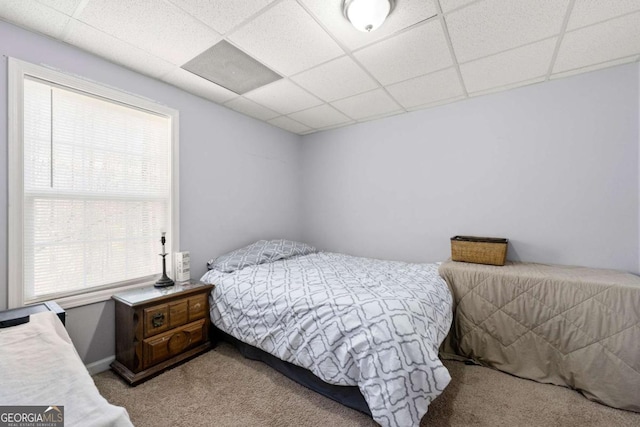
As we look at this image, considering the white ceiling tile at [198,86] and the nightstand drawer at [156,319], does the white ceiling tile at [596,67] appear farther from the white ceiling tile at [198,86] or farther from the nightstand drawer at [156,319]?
the nightstand drawer at [156,319]

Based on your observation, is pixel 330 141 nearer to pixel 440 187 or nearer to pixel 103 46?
pixel 440 187

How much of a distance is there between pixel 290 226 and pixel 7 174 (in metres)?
2.74

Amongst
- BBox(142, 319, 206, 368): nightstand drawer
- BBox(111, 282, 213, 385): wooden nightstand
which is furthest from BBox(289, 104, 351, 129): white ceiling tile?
BBox(142, 319, 206, 368): nightstand drawer

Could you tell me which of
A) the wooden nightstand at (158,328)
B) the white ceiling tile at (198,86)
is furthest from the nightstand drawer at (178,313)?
the white ceiling tile at (198,86)

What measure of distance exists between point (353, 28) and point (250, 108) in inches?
66.1

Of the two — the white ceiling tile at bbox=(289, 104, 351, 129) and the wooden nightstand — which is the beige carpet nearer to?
the wooden nightstand

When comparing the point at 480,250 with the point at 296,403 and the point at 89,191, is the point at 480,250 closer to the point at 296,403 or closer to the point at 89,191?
the point at 296,403

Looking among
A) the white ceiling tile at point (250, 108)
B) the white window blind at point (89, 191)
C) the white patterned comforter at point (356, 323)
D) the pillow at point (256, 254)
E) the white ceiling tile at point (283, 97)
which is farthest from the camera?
the white ceiling tile at point (250, 108)

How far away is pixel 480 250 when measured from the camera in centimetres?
245

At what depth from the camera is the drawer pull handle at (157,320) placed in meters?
2.07

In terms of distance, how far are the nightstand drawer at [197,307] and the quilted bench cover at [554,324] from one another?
6.98 ft

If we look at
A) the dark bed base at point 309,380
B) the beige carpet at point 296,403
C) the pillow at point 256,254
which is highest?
the pillow at point 256,254

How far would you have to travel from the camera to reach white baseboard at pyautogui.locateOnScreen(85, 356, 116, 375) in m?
2.06

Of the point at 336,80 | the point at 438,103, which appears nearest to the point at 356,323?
the point at 336,80
